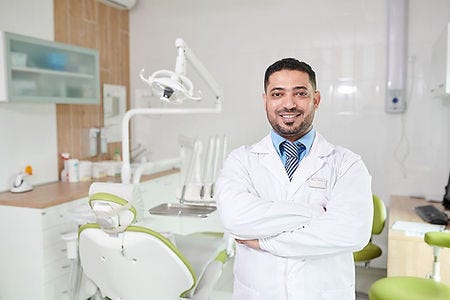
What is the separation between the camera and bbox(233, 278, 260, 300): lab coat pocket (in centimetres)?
143

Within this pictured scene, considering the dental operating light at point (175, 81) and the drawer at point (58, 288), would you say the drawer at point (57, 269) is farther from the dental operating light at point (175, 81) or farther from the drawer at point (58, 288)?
the dental operating light at point (175, 81)

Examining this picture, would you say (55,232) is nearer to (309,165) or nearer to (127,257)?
(127,257)

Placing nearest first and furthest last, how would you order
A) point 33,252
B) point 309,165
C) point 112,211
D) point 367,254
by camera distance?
point 309,165, point 112,211, point 33,252, point 367,254

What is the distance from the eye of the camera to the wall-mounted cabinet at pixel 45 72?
8.24ft

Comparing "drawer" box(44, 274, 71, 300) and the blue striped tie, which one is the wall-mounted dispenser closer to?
the blue striped tie

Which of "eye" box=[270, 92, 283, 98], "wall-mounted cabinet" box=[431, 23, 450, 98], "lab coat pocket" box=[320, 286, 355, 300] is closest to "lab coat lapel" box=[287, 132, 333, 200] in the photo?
"eye" box=[270, 92, 283, 98]

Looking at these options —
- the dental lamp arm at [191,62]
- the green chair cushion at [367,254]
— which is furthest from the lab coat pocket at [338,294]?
the green chair cushion at [367,254]

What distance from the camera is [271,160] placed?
59.1 inches

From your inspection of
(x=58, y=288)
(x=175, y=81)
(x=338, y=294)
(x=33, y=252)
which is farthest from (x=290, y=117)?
(x=58, y=288)

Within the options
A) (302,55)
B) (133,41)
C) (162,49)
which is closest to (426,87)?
(302,55)

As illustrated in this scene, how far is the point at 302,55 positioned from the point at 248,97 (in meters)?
0.58

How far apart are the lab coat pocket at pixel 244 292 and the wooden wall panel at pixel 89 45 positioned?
227cm

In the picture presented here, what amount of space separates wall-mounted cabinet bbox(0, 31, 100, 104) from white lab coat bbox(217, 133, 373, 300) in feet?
5.66

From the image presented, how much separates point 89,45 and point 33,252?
6.06 feet
